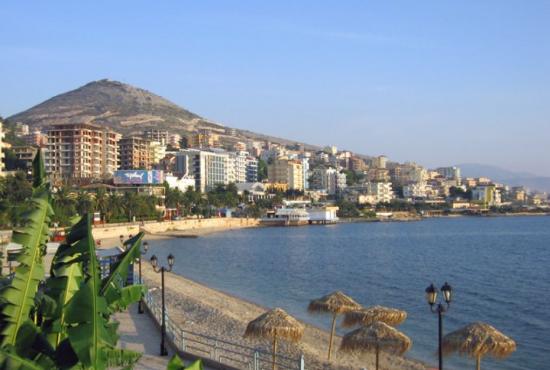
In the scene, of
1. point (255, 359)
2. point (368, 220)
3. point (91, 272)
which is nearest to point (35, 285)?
point (91, 272)

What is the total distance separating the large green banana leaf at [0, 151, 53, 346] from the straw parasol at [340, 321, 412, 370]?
1071 cm

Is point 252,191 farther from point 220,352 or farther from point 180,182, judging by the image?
point 220,352

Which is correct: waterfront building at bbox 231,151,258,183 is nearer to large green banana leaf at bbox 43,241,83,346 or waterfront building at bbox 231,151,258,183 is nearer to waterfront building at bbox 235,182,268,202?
waterfront building at bbox 235,182,268,202

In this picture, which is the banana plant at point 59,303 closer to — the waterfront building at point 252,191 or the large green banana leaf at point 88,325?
the large green banana leaf at point 88,325

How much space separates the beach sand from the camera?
18391mm

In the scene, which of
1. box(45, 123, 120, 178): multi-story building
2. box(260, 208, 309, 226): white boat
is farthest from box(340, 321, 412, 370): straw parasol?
box(260, 208, 309, 226): white boat

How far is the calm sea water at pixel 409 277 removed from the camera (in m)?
24.6

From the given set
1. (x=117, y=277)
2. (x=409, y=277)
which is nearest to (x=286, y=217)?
(x=409, y=277)

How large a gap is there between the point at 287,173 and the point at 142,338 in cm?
16256

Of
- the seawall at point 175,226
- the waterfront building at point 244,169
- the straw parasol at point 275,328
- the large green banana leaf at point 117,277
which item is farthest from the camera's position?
the waterfront building at point 244,169

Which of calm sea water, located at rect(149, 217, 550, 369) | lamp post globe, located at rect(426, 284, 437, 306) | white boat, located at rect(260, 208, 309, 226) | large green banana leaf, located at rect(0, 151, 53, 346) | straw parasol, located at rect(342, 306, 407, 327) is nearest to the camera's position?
large green banana leaf, located at rect(0, 151, 53, 346)

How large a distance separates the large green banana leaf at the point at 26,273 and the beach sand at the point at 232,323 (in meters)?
12.3

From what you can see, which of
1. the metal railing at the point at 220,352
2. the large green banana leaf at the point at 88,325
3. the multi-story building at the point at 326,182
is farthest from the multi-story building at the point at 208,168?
the large green banana leaf at the point at 88,325

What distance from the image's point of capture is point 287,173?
179 metres
